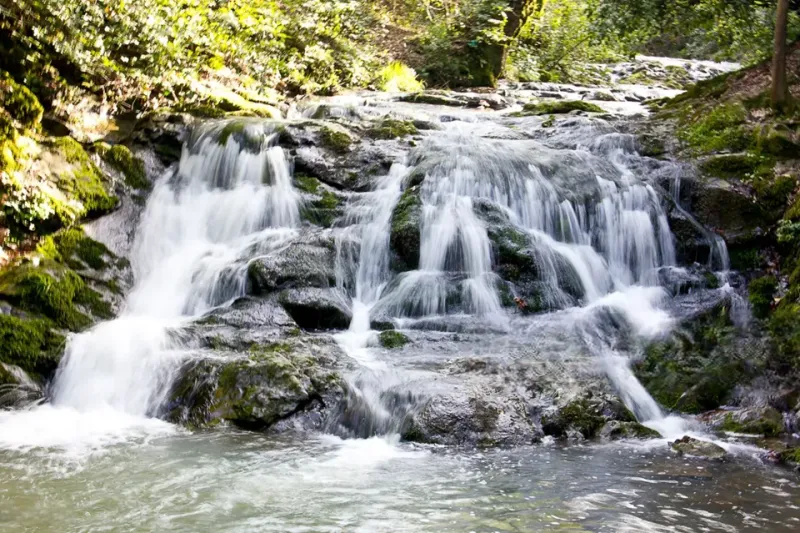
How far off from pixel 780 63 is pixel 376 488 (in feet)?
30.0

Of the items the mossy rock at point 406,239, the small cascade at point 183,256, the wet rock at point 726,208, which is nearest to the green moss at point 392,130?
the small cascade at point 183,256

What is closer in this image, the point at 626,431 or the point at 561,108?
the point at 626,431

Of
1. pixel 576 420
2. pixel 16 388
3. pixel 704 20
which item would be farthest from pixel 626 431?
pixel 704 20

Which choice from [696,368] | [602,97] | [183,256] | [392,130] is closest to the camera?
[696,368]

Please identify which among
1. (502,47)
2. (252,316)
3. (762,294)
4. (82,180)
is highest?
(502,47)

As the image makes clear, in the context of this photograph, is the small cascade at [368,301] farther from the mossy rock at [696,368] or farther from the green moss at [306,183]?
the mossy rock at [696,368]

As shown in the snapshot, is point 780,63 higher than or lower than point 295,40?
lower

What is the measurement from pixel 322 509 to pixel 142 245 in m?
6.19

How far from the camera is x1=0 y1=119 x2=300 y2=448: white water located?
5.82m

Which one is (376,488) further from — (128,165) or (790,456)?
(128,165)

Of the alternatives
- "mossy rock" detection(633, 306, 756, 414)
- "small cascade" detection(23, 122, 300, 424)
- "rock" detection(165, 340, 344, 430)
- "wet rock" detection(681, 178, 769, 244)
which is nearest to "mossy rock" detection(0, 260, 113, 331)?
"small cascade" detection(23, 122, 300, 424)

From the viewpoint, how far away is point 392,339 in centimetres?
708

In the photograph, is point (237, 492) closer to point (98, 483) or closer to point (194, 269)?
point (98, 483)

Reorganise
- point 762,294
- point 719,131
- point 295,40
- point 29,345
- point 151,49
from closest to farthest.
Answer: point 29,345, point 762,294, point 151,49, point 719,131, point 295,40
